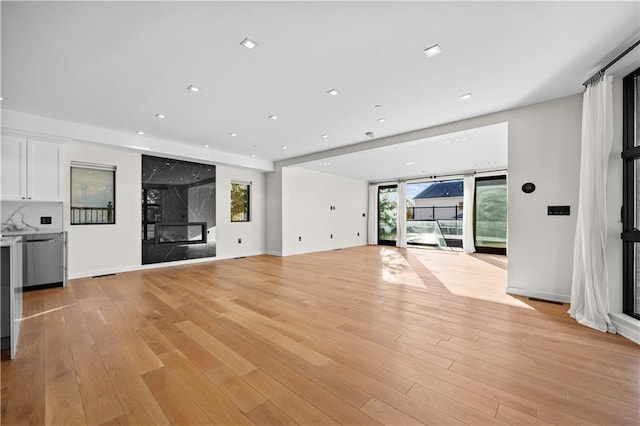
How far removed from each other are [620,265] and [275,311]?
379 cm

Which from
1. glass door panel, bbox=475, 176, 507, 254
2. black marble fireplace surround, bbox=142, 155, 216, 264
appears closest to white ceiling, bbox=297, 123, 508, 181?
glass door panel, bbox=475, 176, 507, 254

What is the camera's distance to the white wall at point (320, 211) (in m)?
7.77

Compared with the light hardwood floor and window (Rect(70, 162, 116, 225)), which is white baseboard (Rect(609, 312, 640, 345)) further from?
window (Rect(70, 162, 116, 225))

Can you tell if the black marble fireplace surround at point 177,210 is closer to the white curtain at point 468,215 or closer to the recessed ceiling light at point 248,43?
the recessed ceiling light at point 248,43

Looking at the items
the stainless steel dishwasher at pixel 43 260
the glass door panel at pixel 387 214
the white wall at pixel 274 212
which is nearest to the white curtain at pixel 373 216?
the glass door panel at pixel 387 214

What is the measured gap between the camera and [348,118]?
425cm

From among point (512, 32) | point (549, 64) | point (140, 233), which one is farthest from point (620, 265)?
point (140, 233)

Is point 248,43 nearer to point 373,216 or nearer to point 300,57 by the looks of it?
point 300,57

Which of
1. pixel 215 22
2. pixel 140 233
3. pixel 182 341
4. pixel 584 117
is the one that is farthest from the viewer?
pixel 140 233

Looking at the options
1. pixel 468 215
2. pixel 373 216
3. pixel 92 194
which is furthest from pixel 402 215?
pixel 92 194

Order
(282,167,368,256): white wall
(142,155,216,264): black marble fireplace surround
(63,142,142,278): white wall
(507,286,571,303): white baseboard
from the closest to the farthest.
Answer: (507,286,571,303): white baseboard → (63,142,142,278): white wall → (142,155,216,264): black marble fireplace surround → (282,167,368,256): white wall

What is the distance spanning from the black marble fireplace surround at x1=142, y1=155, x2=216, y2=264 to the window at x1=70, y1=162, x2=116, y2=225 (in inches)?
22.0

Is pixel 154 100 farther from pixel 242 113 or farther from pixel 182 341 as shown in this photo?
pixel 182 341

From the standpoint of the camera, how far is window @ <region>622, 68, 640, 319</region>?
2.63 m
